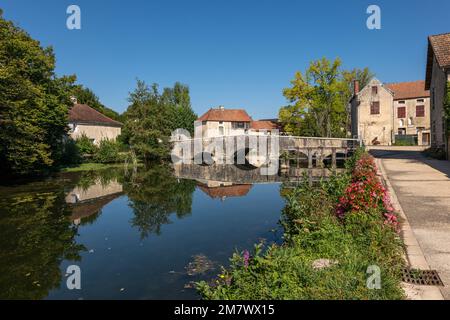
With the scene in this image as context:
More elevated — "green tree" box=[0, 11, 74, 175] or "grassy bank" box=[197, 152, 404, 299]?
"green tree" box=[0, 11, 74, 175]

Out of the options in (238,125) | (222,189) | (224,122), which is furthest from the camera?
(238,125)

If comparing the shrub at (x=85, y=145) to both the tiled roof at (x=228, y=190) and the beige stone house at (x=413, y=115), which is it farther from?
the beige stone house at (x=413, y=115)

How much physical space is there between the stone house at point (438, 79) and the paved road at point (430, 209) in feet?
22.7

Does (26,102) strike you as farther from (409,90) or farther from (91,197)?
(409,90)

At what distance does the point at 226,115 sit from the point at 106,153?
81.9 ft

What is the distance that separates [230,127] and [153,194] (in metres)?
39.5

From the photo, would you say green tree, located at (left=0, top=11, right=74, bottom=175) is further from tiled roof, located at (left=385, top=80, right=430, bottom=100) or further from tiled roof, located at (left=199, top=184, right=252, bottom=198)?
tiled roof, located at (left=385, top=80, right=430, bottom=100)

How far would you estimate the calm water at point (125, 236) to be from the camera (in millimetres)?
6910

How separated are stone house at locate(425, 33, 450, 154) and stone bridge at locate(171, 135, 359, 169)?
6.30 metres

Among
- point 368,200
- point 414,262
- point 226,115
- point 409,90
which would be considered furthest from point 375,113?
point 414,262

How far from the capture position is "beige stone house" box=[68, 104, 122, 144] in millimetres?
38625

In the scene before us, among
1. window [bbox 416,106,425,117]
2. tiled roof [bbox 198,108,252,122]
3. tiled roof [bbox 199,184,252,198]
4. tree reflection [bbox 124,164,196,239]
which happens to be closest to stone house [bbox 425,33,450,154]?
tiled roof [bbox 199,184,252,198]

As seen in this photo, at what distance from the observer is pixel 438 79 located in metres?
22.6

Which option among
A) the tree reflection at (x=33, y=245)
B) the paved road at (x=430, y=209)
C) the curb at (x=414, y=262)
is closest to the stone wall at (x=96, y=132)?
the tree reflection at (x=33, y=245)
